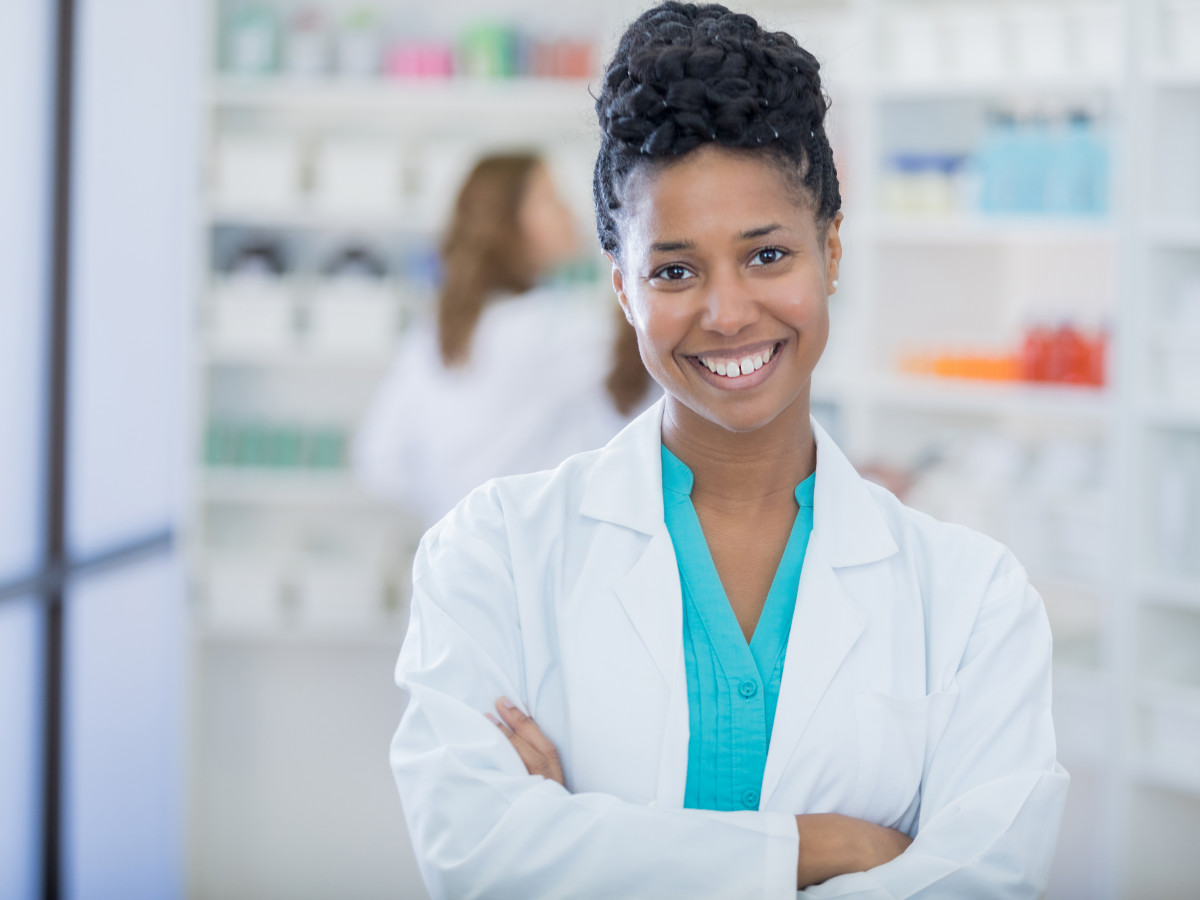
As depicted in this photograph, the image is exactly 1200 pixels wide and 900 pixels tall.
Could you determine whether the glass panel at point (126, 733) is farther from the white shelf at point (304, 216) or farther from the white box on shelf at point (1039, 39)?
the white box on shelf at point (1039, 39)

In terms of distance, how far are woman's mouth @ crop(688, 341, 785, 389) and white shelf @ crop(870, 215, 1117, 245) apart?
1895 millimetres

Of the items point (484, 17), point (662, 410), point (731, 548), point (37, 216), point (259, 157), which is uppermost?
point (484, 17)

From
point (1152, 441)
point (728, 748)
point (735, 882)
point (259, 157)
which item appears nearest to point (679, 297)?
point (728, 748)

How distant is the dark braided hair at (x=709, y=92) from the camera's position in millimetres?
1040

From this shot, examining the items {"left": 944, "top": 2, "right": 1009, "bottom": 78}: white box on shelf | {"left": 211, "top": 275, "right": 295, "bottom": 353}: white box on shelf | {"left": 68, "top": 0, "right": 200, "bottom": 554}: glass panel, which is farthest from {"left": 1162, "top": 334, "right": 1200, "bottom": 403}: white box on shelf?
{"left": 68, "top": 0, "right": 200, "bottom": 554}: glass panel

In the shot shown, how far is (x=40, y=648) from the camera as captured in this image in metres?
2.95

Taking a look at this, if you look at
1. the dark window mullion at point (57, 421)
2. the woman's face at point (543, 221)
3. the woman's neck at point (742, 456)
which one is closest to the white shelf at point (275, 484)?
the dark window mullion at point (57, 421)

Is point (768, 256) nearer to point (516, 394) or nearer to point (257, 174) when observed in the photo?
point (516, 394)

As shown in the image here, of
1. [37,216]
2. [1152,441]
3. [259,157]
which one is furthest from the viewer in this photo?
[259,157]

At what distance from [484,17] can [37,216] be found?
4.29 ft

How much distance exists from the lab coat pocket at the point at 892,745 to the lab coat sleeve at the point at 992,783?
0.01m

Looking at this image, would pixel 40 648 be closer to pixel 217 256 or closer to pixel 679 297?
pixel 217 256

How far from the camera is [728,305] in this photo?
1.06 metres

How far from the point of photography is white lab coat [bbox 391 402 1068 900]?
108 centimetres
